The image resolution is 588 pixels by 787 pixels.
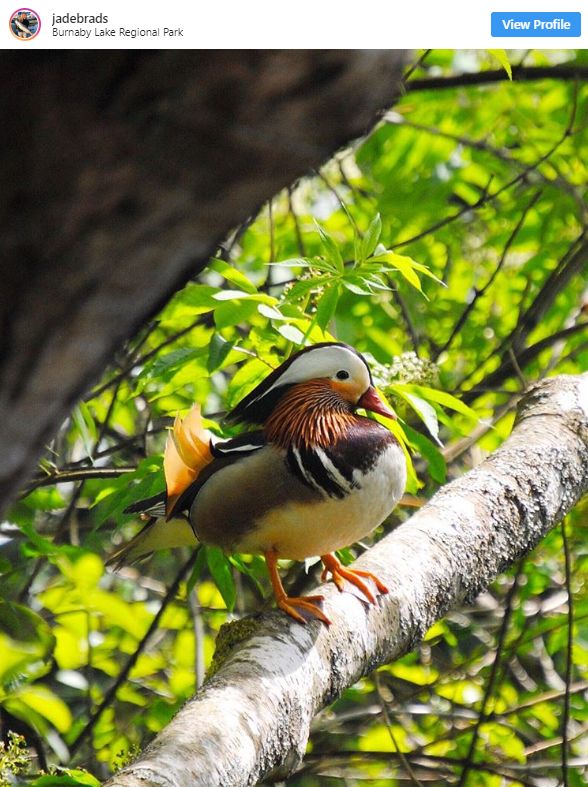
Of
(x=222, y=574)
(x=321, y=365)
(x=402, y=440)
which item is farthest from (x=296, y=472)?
(x=222, y=574)

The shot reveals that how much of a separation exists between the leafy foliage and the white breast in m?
0.45

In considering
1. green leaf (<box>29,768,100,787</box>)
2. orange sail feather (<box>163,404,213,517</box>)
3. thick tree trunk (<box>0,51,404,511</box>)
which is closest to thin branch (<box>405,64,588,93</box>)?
orange sail feather (<box>163,404,213,517</box>)

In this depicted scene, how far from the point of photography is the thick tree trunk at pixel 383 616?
1250 millimetres

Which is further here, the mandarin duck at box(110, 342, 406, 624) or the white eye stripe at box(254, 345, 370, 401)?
the white eye stripe at box(254, 345, 370, 401)

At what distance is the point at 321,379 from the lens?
1.97 m

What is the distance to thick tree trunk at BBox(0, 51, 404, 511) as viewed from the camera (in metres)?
0.47

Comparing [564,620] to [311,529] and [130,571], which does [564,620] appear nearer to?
[311,529]

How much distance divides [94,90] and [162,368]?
1.55 meters

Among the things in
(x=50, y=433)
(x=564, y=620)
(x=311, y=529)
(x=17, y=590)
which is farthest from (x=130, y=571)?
(x=50, y=433)

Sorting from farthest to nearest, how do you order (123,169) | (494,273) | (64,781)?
(494,273) < (64,781) < (123,169)
